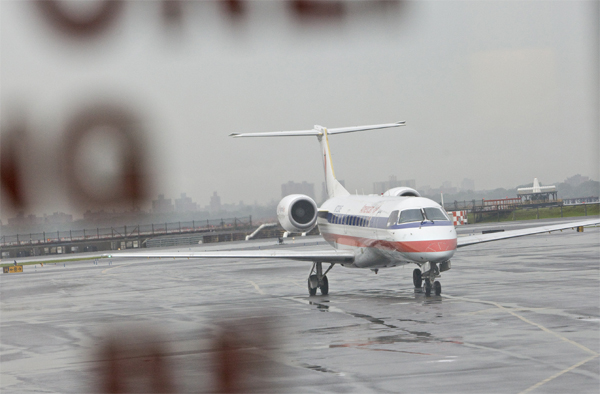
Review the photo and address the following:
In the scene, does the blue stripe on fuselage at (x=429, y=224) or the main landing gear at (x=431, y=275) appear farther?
the main landing gear at (x=431, y=275)

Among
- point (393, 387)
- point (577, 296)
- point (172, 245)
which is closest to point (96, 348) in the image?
point (393, 387)

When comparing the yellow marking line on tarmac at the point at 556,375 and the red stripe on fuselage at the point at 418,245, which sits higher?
the red stripe on fuselage at the point at 418,245

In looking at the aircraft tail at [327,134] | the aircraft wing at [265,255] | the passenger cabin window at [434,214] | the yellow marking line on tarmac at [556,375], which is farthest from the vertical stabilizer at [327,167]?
the yellow marking line on tarmac at [556,375]

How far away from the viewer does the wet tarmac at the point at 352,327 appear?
13.8 meters

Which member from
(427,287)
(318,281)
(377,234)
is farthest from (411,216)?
(318,281)

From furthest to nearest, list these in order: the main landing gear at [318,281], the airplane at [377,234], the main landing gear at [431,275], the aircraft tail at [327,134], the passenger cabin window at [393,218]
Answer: the aircraft tail at [327,134], the main landing gear at [318,281], the passenger cabin window at [393,218], the main landing gear at [431,275], the airplane at [377,234]

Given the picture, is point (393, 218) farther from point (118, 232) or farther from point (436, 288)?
point (118, 232)

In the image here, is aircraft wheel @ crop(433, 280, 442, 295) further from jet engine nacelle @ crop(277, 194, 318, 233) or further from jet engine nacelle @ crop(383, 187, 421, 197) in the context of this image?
jet engine nacelle @ crop(277, 194, 318, 233)

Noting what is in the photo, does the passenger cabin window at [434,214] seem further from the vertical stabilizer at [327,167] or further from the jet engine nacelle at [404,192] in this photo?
the vertical stabilizer at [327,167]

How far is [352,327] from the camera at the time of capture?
65.8 ft

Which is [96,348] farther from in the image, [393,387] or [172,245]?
[172,245]

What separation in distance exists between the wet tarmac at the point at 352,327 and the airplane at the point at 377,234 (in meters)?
1.18

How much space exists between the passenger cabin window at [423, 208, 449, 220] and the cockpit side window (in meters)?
0.25

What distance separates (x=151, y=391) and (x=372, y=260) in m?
16.7
